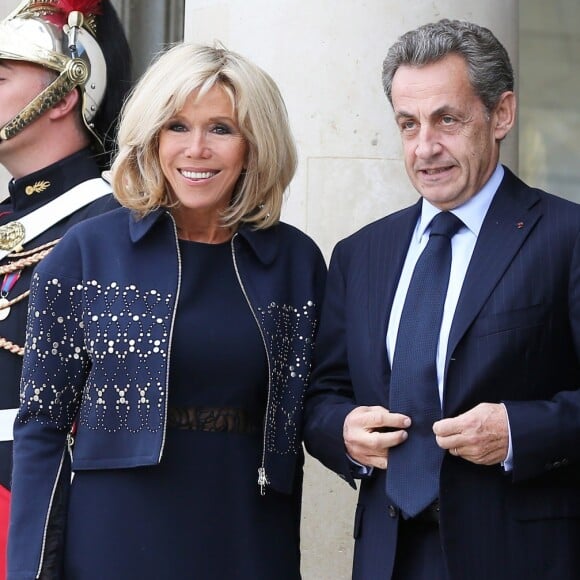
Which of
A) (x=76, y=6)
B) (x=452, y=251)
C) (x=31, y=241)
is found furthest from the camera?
(x=76, y=6)

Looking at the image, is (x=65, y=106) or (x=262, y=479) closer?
(x=262, y=479)

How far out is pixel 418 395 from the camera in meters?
2.93

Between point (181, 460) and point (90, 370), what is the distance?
300mm

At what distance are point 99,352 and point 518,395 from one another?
0.94m

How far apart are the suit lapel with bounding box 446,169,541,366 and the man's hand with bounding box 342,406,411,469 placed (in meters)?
0.18

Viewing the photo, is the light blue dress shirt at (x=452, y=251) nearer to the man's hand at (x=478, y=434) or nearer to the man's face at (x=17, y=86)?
the man's hand at (x=478, y=434)

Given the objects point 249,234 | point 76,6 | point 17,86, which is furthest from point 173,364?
point 76,6

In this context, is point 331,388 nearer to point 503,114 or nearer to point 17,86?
point 503,114

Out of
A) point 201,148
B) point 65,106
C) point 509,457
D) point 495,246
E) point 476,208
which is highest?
point 65,106

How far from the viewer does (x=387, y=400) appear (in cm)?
300

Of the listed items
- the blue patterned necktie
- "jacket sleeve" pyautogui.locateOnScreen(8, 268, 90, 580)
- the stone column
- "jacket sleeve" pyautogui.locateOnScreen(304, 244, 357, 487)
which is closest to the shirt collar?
the blue patterned necktie

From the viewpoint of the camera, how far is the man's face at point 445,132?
308cm

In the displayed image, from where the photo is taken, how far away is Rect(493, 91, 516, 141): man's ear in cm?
317

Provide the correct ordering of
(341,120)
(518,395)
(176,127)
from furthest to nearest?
(341,120) < (176,127) < (518,395)
